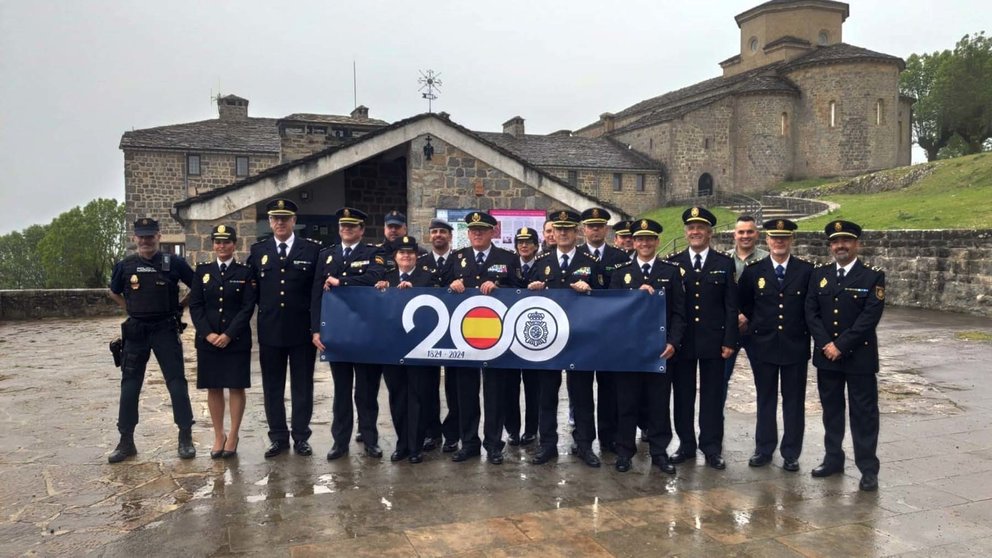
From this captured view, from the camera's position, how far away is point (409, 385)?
6.01m

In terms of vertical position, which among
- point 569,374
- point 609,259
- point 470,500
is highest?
point 609,259

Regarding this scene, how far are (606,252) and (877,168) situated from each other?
4435 cm

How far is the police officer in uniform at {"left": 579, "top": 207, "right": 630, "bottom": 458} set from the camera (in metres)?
6.06

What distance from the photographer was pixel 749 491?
16.6ft

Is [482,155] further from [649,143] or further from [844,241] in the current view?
[649,143]

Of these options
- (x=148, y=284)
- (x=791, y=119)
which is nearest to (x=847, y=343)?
(x=148, y=284)

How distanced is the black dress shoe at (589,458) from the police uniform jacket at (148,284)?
11.8ft

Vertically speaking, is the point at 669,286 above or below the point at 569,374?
above

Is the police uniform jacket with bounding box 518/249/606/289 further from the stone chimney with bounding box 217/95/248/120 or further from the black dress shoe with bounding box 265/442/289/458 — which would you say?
the stone chimney with bounding box 217/95/248/120

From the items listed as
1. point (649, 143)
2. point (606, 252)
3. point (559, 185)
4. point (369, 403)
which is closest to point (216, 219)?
point (559, 185)

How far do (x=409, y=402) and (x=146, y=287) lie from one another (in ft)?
7.85

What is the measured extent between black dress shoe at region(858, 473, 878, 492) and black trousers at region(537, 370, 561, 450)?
7.51 ft

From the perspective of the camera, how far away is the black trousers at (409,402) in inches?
231

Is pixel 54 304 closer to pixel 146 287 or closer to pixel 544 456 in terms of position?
pixel 146 287
